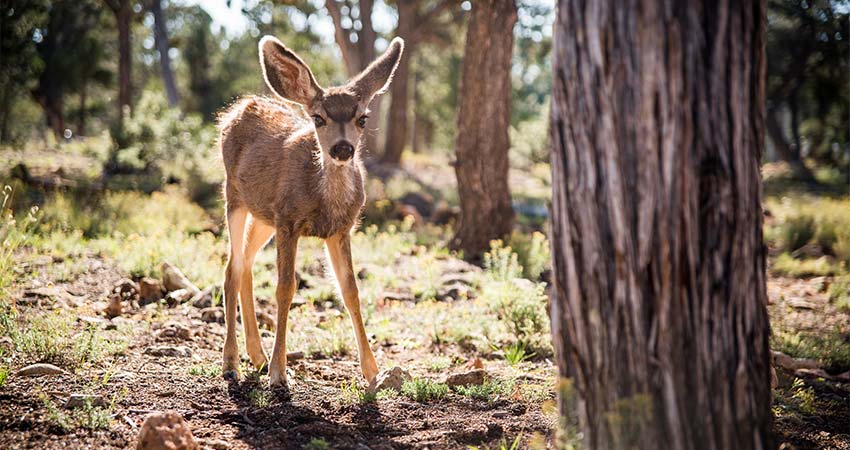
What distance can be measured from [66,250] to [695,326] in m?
7.65

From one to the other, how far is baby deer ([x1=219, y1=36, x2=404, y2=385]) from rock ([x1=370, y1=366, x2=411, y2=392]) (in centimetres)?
16

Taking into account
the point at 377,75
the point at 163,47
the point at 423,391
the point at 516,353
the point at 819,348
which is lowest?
the point at 819,348

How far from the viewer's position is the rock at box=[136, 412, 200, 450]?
3506 mm

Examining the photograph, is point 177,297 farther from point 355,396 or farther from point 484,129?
point 484,129

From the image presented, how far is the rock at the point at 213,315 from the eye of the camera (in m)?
6.88

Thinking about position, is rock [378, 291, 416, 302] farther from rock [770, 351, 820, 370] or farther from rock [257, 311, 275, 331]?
rock [770, 351, 820, 370]

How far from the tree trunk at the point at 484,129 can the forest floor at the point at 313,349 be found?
47cm

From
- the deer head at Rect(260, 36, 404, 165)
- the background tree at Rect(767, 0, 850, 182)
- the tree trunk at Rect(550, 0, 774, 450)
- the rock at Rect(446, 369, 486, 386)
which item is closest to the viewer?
the tree trunk at Rect(550, 0, 774, 450)

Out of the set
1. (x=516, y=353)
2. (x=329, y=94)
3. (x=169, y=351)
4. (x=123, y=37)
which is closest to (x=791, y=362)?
(x=516, y=353)

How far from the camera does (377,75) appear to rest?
5.62 metres

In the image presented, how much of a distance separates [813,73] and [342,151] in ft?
85.7

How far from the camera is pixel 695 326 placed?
2.72m

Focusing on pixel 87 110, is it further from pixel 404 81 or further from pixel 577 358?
pixel 577 358

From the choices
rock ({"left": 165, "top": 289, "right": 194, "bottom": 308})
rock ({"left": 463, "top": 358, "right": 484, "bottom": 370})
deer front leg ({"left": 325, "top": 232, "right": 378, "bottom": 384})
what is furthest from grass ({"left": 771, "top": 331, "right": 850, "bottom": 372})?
rock ({"left": 165, "top": 289, "right": 194, "bottom": 308})
